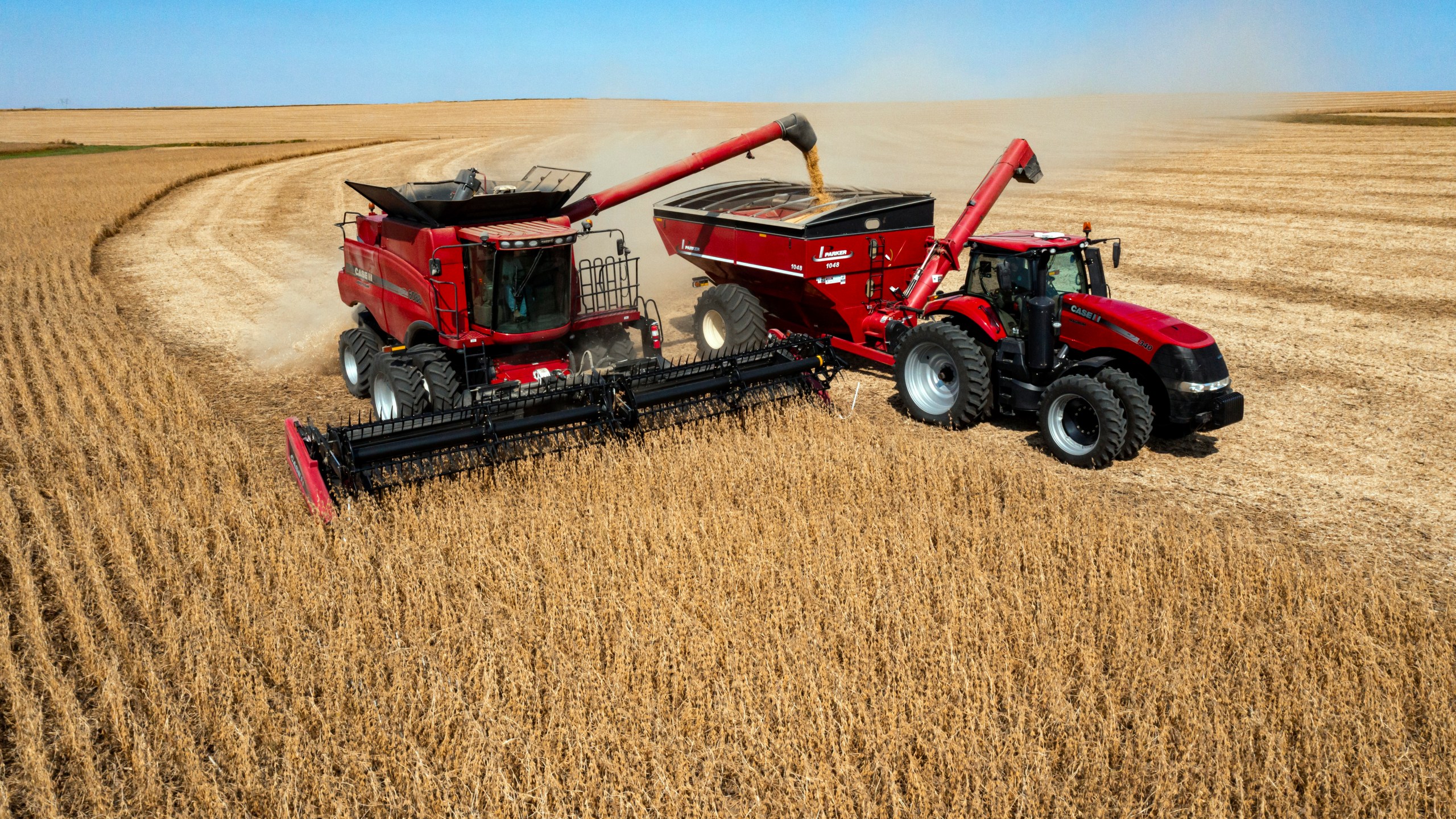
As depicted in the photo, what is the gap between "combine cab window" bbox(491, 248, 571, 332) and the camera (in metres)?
8.03

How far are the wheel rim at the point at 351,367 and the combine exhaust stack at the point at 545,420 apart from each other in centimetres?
249

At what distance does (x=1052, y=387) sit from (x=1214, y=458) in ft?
4.95

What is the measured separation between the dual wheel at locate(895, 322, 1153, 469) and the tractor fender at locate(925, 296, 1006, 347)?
16 cm

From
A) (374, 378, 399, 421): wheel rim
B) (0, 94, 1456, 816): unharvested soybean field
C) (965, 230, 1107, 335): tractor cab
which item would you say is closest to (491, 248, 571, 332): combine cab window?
(374, 378, 399, 421): wheel rim

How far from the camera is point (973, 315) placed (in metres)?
8.31

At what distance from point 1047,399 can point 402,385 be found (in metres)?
5.18

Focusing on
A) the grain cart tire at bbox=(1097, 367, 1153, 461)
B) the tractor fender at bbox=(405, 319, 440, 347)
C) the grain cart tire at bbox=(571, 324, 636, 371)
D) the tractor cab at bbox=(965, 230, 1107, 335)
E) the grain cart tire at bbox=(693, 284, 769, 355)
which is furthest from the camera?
the grain cart tire at bbox=(693, 284, 769, 355)

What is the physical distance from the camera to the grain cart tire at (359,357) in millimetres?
9578

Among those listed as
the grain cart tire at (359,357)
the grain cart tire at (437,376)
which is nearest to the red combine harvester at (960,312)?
the grain cart tire at (437,376)

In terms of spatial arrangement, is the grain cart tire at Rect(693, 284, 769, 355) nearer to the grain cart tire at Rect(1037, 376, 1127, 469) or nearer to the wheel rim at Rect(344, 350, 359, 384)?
the grain cart tire at Rect(1037, 376, 1127, 469)

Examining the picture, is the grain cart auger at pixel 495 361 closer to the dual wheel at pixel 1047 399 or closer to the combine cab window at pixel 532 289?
the combine cab window at pixel 532 289

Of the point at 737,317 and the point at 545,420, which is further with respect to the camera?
the point at 737,317

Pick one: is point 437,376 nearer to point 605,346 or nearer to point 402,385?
point 402,385

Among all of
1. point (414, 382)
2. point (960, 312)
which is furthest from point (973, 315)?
point (414, 382)
